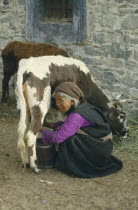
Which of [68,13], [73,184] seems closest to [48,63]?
[73,184]

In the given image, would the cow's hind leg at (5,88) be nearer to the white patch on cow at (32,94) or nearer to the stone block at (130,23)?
the stone block at (130,23)

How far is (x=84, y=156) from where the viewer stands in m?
5.66

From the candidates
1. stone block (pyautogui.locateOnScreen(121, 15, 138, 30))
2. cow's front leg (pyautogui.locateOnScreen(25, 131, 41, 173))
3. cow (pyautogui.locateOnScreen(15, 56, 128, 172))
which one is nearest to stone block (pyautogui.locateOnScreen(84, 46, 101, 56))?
stone block (pyautogui.locateOnScreen(121, 15, 138, 30))

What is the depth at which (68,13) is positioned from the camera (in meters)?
9.21

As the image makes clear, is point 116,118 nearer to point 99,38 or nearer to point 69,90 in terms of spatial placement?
point 69,90

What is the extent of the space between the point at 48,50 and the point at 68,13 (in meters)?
1.03

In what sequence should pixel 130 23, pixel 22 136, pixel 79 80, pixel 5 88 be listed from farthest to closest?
pixel 5 88, pixel 130 23, pixel 79 80, pixel 22 136

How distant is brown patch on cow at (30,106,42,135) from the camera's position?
223 inches

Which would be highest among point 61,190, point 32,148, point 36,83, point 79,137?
point 36,83

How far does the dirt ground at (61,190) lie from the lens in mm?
4836

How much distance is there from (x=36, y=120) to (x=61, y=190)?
1.03 metres

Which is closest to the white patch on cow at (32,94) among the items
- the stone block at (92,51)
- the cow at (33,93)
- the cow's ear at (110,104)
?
the cow at (33,93)

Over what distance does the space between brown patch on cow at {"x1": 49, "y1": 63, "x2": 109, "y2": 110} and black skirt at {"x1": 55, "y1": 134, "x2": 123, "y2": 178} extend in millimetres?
886

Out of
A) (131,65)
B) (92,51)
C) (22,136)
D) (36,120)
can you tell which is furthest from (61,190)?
(92,51)
